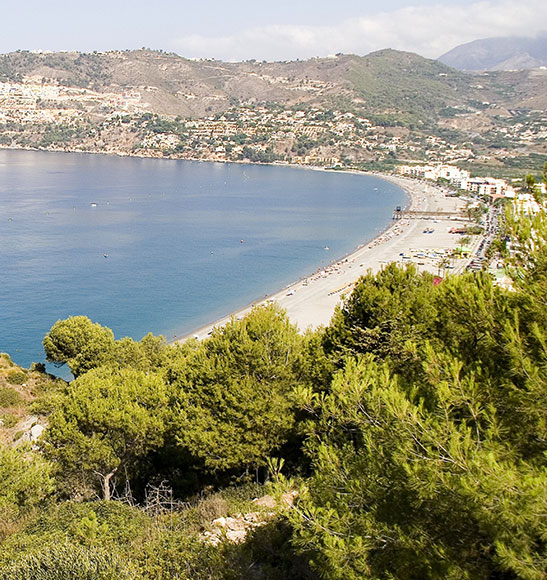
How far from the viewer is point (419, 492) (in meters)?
3.86

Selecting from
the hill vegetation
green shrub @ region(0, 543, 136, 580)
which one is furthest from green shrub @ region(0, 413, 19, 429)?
green shrub @ region(0, 543, 136, 580)

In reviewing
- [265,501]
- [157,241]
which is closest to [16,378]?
[265,501]

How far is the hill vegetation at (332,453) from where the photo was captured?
3.94 m

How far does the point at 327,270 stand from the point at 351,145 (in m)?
101

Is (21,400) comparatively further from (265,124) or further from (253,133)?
(265,124)

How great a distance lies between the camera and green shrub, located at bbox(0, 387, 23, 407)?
1700 cm

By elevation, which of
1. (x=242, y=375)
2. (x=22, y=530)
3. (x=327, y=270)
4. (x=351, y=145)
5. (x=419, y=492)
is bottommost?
(x=327, y=270)

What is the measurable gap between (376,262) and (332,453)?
131 ft

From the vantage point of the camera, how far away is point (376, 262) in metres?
44.1

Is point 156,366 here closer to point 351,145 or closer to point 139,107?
point 351,145

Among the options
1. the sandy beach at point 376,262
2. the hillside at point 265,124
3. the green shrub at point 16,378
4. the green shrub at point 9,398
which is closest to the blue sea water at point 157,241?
the sandy beach at point 376,262

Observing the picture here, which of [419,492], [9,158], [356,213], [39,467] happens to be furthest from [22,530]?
[9,158]

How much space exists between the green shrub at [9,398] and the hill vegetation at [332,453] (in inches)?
285

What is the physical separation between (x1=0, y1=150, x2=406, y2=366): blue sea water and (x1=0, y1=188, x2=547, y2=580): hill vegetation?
753 inches
